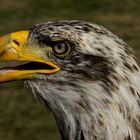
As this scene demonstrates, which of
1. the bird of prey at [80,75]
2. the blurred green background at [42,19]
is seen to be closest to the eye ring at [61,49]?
the bird of prey at [80,75]

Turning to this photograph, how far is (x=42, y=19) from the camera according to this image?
20469 mm

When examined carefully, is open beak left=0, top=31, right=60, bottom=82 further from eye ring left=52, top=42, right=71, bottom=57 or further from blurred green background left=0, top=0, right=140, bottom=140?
blurred green background left=0, top=0, right=140, bottom=140

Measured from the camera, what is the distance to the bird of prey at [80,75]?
4.94 metres

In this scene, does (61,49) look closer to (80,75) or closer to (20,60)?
(80,75)

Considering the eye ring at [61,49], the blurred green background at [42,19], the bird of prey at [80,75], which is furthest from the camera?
the blurred green background at [42,19]

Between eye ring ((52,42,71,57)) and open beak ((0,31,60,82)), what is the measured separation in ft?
0.29

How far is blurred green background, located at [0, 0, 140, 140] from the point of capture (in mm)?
12078

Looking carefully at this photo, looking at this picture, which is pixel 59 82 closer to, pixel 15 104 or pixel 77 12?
pixel 15 104

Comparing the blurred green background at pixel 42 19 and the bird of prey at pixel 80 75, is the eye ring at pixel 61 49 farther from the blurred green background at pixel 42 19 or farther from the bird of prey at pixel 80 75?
the blurred green background at pixel 42 19

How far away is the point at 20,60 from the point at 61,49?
33 cm

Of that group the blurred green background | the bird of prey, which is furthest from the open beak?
the blurred green background

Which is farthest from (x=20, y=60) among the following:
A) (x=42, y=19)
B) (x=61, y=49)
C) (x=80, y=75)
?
(x=42, y=19)

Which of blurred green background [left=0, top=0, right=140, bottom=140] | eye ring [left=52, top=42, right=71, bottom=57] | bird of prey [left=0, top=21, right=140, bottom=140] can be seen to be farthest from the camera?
blurred green background [left=0, top=0, right=140, bottom=140]

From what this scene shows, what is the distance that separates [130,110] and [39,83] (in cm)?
69
